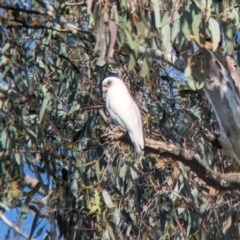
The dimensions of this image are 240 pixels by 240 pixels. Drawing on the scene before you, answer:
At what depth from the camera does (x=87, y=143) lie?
183 inches

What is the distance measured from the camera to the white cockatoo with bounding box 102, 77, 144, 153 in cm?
446

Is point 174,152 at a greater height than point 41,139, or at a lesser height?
lesser

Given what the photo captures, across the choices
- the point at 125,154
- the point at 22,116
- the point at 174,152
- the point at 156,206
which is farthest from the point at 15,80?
the point at 174,152

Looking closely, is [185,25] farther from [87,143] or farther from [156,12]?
[87,143]

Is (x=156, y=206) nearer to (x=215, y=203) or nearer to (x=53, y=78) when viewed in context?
(x=215, y=203)

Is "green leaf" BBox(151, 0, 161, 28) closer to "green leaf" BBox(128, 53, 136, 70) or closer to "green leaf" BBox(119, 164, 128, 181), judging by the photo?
"green leaf" BBox(128, 53, 136, 70)

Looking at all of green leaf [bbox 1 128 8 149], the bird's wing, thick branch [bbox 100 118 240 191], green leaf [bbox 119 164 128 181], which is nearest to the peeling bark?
thick branch [bbox 100 118 240 191]

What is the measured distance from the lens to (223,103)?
12.4 ft

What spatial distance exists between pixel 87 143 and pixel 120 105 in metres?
0.28

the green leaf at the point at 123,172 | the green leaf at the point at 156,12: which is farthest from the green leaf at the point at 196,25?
the green leaf at the point at 123,172

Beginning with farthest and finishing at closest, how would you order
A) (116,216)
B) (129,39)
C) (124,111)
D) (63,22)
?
1. (124,111)
2. (116,216)
3. (63,22)
4. (129,39)

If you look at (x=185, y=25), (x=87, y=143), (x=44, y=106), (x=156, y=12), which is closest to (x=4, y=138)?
(x=44, y=106)

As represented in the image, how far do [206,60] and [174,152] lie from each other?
1.61 feet

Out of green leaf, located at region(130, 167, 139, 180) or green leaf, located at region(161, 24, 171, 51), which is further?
green leaf, located at region(130, 167, 139, 180)
